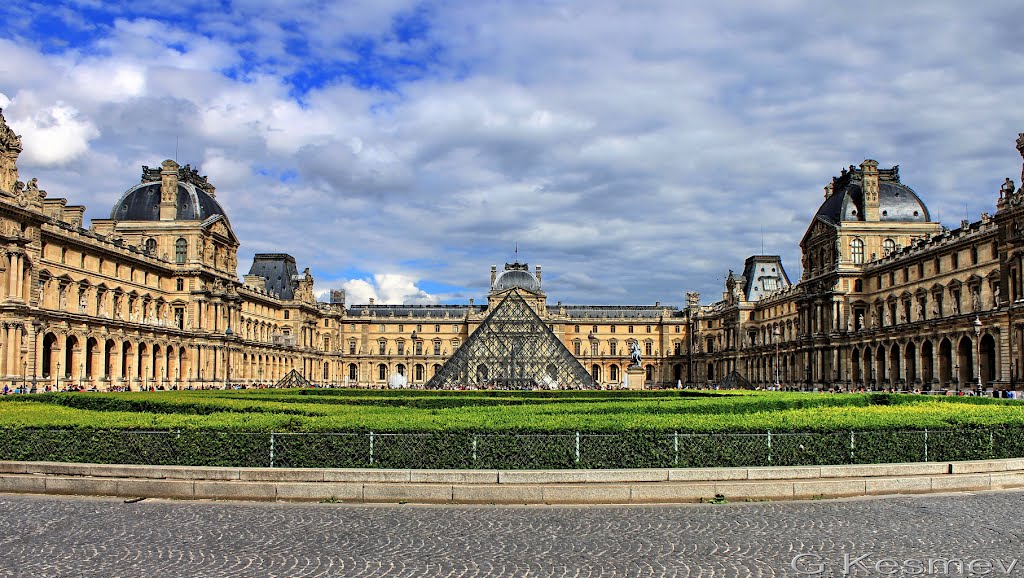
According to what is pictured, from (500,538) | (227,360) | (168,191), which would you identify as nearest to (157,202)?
(168,191)

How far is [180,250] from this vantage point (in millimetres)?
65625

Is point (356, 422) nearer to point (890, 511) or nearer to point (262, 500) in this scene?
point (262, 500)

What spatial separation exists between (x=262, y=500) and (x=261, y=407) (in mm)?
8594

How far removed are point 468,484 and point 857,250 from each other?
6177cm

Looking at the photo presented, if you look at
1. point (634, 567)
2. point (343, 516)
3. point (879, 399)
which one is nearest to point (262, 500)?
point (343, 516)

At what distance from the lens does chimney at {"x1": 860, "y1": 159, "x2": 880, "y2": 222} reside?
66938mm

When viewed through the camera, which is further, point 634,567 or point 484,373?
point 484,373

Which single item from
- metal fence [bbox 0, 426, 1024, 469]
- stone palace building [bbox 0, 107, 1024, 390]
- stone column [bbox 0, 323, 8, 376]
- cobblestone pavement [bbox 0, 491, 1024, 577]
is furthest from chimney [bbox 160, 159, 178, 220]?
cobblestone pavement [bbox 0, 491, 1024, 577]

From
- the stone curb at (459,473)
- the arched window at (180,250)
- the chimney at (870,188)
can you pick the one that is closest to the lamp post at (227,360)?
the arched window at (180,250)

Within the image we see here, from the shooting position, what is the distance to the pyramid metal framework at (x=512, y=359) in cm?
5562

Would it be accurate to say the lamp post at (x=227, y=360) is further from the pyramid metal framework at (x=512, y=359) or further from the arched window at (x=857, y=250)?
the arched window at (x=857, y=250)

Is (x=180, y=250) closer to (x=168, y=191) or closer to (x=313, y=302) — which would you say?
(x=168, y=191)

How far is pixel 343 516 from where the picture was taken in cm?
1162

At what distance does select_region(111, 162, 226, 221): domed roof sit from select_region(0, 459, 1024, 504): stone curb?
5715cm
